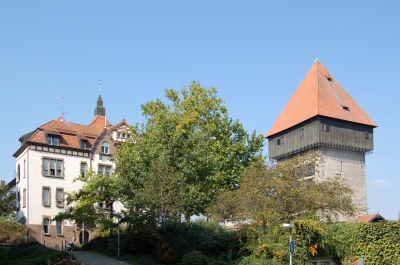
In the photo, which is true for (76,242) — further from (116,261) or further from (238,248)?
(238,248)

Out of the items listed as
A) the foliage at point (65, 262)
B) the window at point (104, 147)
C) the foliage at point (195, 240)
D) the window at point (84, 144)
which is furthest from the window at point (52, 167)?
the foliage at point (65, 262)

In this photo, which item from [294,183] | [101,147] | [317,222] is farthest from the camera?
[101,147]

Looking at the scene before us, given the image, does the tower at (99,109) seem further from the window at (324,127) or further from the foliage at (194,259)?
the foliage at (194,259)

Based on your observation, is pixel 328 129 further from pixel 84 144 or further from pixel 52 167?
pixel 52 167

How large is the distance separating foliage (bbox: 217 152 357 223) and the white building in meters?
23.3

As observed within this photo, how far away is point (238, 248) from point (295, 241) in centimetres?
359

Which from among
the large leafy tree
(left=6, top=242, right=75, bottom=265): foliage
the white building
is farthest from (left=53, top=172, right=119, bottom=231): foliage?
the white building

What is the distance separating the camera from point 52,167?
178 ft

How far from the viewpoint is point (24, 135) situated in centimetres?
5831

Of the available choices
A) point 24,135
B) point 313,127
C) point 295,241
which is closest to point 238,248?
point 295,241

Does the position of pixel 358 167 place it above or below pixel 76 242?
above

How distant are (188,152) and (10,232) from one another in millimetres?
17293

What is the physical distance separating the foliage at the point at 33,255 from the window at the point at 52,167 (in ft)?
74.4

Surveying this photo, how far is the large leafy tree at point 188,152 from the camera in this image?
37375 millimetres
